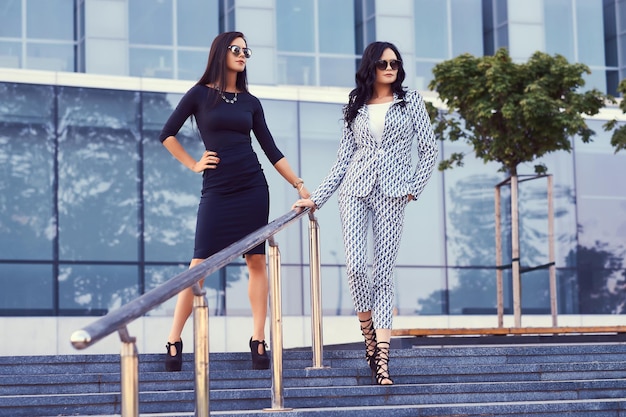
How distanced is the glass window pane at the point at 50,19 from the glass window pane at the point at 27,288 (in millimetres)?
3790

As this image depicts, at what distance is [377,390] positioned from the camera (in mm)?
7043

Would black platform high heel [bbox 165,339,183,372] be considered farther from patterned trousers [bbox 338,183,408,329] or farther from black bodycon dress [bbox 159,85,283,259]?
patterned trousers [bbox 338,183,408,329]

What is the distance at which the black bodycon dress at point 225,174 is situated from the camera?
24.5 ft

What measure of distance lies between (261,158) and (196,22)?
8.42ft

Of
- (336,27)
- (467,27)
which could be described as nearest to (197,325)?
(336,27)

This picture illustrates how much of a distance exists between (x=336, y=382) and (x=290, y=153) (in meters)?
13.3

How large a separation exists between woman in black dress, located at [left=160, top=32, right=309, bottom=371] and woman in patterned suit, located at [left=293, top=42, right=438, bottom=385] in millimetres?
360

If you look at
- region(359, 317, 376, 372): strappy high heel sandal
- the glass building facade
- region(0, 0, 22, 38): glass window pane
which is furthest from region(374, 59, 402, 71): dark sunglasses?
region(0, 0, 22, 38): glass window pane

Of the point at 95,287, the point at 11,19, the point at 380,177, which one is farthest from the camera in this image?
the point at 11,19

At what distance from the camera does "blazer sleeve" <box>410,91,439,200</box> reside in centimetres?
727

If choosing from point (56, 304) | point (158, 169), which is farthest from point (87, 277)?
point (158, 169)

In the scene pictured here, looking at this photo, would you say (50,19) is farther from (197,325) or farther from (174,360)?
(197,325)

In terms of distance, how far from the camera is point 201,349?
16.1ft

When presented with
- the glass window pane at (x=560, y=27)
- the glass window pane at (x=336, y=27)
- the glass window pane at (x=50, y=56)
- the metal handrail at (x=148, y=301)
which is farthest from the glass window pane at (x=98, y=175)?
the metal handrail at (x=148, y=301)
